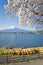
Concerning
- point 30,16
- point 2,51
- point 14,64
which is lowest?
point 14,64

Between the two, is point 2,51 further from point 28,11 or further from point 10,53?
point 28,11

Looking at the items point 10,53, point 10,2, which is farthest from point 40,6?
point 10,53

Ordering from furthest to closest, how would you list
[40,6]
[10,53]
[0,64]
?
[10,53] → [40,6] → [0,64]

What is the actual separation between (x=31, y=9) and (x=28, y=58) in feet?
15.2

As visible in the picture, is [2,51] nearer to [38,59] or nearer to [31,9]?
[38,59]

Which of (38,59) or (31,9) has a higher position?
(31,9)

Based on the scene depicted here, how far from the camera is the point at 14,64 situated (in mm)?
21172

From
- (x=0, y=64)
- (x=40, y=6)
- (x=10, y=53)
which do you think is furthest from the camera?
(x=10, y=53)

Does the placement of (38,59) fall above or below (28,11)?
below

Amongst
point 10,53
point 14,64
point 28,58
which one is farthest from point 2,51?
point 14,64

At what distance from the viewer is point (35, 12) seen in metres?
22.0

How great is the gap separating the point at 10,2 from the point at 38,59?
5761mm

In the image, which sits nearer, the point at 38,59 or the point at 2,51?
the point at 38,59

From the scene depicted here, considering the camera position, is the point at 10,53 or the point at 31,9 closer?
the point at 31,9
